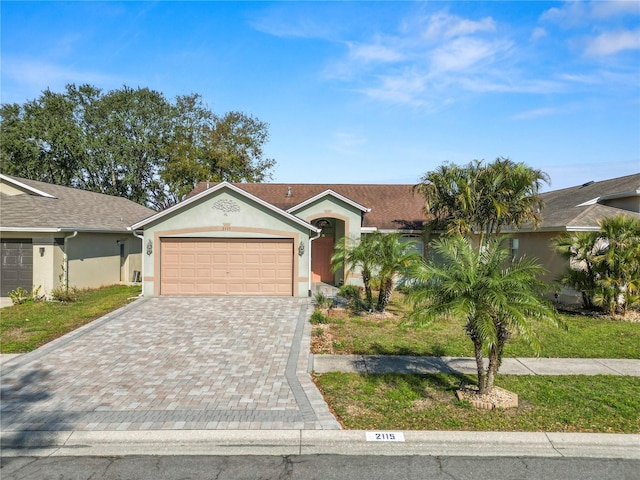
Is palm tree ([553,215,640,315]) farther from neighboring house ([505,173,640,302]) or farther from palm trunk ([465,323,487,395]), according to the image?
palm trunk ([465,323,487,395])

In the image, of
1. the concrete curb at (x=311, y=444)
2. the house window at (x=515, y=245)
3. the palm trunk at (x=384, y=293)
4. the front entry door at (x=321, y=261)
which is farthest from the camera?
the front entry door at (x=321, y=261)

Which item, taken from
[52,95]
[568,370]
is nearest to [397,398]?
[568,370]

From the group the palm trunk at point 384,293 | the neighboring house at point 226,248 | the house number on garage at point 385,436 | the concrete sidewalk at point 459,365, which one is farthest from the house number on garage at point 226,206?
the house number on garage at point 385,436

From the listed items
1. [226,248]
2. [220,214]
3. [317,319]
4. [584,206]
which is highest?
[584,206]

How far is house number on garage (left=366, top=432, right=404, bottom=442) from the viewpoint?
226 inches

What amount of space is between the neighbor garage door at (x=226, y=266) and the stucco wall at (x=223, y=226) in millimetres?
262

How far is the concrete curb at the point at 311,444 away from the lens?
18.2 feet

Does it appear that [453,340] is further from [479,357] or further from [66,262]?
[66,262]

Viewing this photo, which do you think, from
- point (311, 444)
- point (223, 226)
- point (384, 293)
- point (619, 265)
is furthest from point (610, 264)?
point (223, 226)

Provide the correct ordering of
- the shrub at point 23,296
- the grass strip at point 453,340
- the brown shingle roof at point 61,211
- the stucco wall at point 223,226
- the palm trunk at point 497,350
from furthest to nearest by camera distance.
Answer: the stucco wall at point 223,226 < the brown shingle roof at point 61,211 < the shrub at point 23,296 < the grass strip at point 453,340 < the palm trunk at point 497,350

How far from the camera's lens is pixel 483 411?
21.6 feet

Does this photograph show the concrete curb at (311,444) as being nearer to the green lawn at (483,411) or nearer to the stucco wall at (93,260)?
the green lawn at (483,411)

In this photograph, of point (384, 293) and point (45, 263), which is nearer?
point (384, 293)

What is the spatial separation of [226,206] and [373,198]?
9.64 meters
